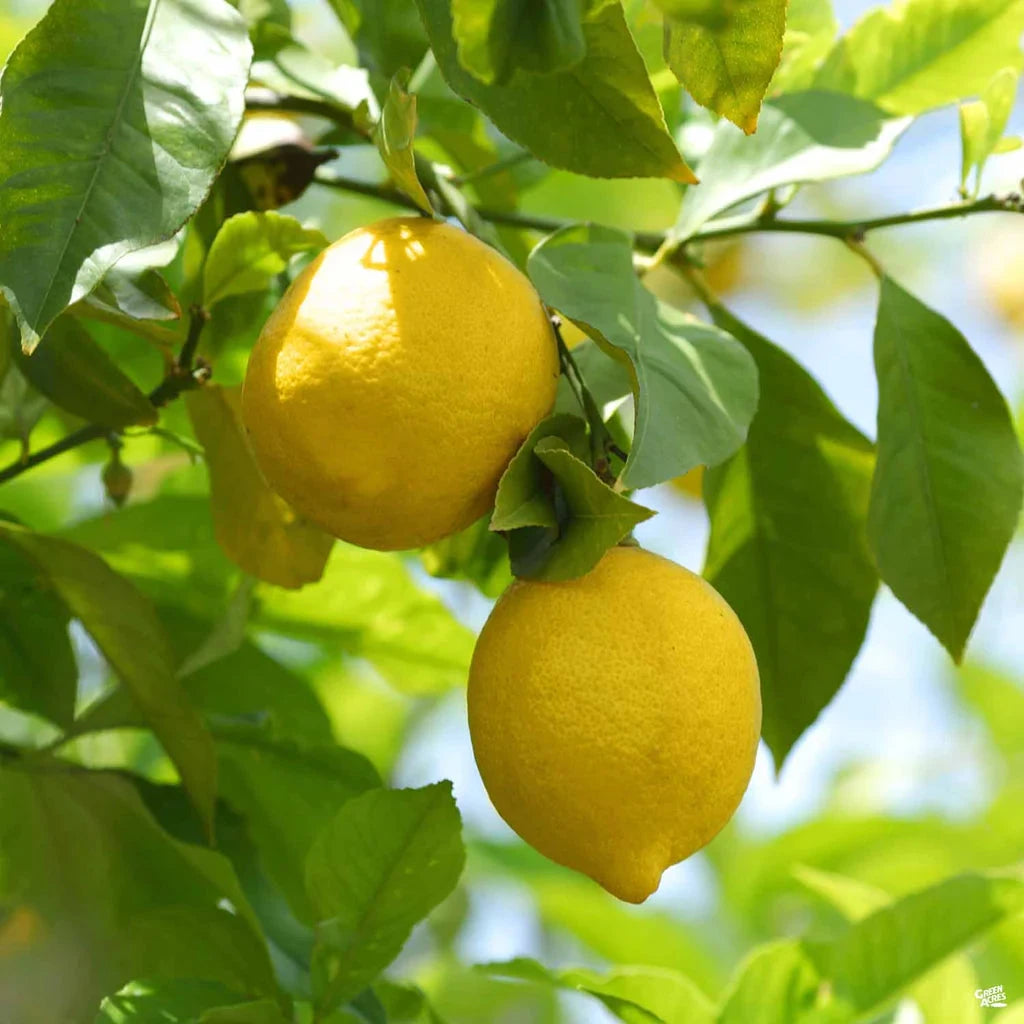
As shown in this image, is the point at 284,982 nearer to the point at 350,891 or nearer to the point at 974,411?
the point at 350,891

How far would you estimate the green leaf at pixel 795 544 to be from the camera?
1.13 meters

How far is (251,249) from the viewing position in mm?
954

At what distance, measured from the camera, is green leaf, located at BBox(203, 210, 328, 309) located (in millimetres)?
936

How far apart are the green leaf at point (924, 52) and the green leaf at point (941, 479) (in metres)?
0.32

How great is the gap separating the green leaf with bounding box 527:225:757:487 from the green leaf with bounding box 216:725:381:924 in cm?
46

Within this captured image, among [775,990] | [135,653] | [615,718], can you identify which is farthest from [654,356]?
[775,990]

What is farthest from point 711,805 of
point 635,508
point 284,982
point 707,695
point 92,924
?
point 92,924

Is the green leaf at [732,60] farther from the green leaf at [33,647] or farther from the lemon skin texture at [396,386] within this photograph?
the green leaf at [33,647]

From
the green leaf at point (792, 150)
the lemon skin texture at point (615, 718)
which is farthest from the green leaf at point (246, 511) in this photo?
the green leaf at point (792, 150)

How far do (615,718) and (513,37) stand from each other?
36 cm

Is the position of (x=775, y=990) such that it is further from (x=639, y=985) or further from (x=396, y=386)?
(x=396, y=386)

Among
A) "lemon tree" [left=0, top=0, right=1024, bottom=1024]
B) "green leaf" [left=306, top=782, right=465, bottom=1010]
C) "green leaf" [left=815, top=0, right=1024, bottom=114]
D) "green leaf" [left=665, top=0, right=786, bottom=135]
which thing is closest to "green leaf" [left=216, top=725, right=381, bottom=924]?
"lemon tree" [left=0, top=0, right=1024, bottom=1024]

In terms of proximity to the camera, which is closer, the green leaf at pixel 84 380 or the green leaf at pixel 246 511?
the green leaf at pixel 84 380

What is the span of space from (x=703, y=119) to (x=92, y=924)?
3.04 ft
